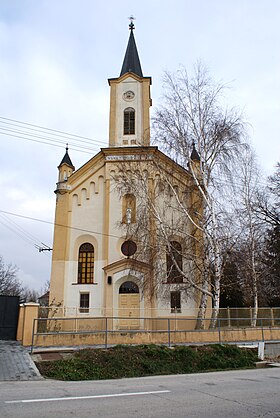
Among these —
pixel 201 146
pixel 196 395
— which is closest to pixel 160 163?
pixel 201 146

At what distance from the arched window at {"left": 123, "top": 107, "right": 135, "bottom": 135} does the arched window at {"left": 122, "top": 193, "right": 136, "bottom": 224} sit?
5.57 metres

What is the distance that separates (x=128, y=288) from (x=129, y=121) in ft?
42.2

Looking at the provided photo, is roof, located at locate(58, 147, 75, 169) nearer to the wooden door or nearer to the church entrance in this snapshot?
the church entrance

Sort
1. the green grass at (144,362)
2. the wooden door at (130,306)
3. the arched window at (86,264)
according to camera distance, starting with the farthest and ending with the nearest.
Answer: the arched window at (86,264), the wooden door at (130,306), the green grass at (144,362)

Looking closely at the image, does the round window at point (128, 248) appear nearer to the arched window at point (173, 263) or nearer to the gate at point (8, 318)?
the arched window at point (173, 263)

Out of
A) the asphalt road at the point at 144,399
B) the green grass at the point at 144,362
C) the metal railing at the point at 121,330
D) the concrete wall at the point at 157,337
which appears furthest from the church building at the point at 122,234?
the asphalt road at the point at 144,399

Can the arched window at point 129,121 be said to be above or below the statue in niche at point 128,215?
above

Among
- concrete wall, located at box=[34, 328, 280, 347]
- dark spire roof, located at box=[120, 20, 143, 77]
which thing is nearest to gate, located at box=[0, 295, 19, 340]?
concrete wall, located at box=[34, 328, 280, 347]

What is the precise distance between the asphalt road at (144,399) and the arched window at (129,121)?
70.2 ft

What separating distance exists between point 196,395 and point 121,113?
2449 centimetres

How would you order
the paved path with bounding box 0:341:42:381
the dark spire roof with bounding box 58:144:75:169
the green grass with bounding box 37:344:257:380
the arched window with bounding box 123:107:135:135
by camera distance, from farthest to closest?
the arched window with bounding box 123:107:135:135, the dark spire roof with bounding box 58:144:75:169, the green grass with bounding box 37:344:257:380, the paved path with bounding box 0:341:42:381

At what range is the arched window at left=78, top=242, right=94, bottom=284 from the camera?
2486 cm

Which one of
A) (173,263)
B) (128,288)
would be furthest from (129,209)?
(173,263)

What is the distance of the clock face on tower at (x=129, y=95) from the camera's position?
2994cm
